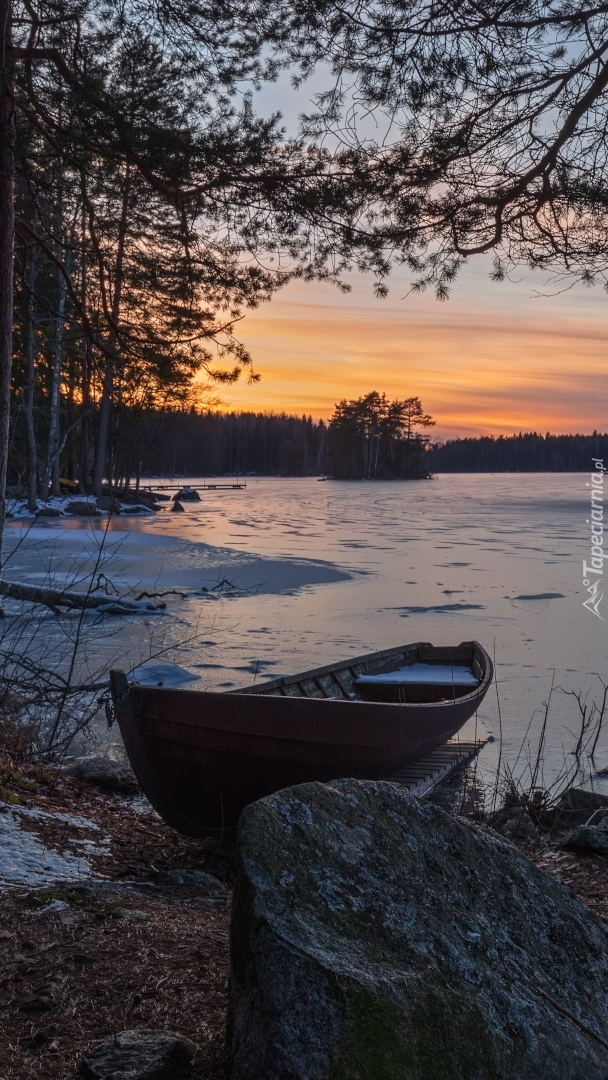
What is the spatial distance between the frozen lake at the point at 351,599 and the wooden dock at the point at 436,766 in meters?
0.22

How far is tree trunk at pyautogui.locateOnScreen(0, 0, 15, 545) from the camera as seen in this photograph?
17.6ft

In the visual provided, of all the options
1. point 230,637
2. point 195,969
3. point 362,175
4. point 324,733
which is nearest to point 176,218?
point 362,175

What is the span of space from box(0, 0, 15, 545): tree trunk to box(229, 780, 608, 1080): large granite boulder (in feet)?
13.3

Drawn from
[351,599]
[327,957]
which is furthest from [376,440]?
[327,957]

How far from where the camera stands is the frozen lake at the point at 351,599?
988cm

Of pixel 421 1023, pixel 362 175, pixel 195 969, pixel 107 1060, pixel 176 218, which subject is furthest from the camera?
pixel 176 218

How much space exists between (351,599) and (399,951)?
13.5 meters

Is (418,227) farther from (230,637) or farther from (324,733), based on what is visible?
(230,637)

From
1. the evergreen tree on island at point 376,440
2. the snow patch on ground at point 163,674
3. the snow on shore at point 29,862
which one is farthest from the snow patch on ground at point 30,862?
the evergreen tree on island at point 376,440

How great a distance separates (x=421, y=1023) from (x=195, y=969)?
117 cm

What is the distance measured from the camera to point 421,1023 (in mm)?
1867

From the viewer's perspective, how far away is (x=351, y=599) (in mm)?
15539

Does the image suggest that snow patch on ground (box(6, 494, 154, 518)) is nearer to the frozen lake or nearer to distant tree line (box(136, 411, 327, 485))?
the frozen lake

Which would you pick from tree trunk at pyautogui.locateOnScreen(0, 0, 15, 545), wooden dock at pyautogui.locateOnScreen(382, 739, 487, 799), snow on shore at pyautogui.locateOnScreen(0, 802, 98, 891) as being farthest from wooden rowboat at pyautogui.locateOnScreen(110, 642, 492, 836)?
tree trunk at pyautogui.locateOnScreen(0, 0, 15, 545)
